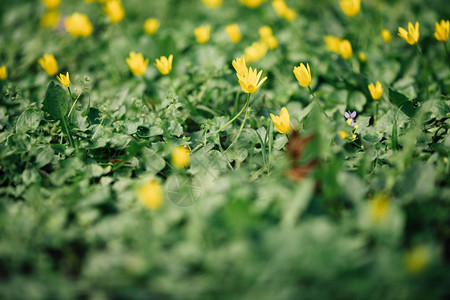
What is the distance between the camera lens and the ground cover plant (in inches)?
46.8

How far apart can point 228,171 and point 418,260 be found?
1.06m

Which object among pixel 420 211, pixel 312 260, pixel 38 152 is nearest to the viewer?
pixel 312 260

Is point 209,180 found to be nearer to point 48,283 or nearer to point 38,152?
point 48,283

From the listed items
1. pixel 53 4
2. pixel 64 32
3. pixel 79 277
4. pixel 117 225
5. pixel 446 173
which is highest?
pixel 53 4

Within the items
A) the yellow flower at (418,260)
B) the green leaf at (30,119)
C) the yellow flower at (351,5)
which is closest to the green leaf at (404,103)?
the yellow flower at (351,5)

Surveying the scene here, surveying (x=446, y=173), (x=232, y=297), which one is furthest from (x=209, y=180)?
(x=446, y=173)

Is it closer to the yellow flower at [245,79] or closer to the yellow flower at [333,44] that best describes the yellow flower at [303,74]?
the yellow flower at [245,79]

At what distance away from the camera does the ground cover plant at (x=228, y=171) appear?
119cm

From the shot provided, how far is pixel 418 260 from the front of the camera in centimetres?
111

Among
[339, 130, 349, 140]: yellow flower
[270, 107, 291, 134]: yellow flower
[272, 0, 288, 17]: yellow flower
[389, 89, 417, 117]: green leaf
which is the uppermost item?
[272, 0, 288, 17]: yellow flower

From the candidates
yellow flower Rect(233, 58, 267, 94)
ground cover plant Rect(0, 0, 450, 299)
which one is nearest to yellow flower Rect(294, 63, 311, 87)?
ground cover plant Rect(0, 0, 450, 299)

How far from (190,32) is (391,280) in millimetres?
2998

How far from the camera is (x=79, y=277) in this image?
1.34 meters

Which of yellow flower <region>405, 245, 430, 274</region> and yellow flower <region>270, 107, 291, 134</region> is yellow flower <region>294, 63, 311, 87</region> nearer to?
yellow flower <region>270, 107, 291, 134</region>
